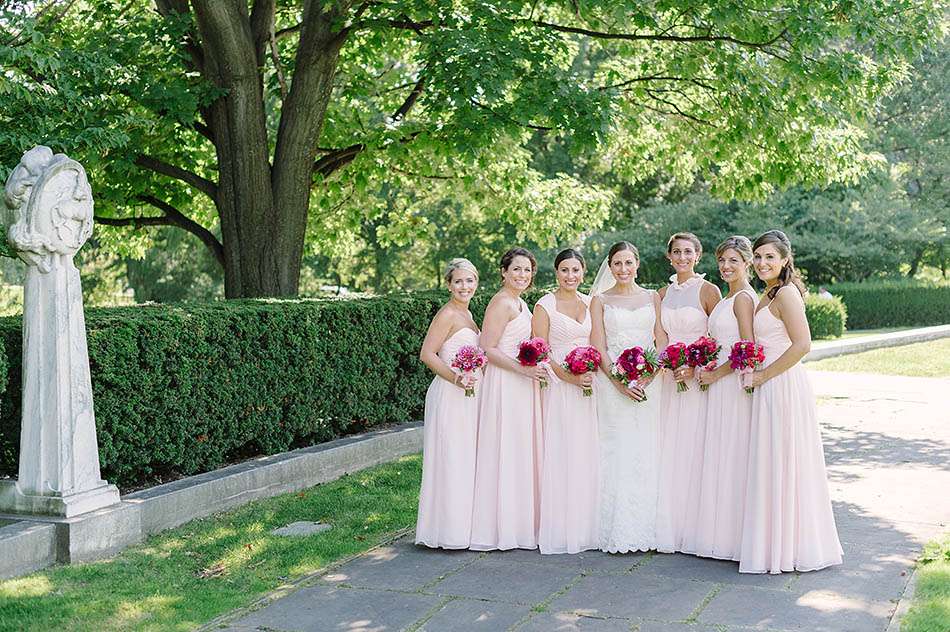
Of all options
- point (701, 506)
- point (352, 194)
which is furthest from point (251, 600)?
point (352, 194)

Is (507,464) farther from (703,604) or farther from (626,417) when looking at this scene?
(703,604)

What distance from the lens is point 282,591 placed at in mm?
6617

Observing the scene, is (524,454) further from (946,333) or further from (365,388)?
(946,333)

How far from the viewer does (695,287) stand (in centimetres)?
782

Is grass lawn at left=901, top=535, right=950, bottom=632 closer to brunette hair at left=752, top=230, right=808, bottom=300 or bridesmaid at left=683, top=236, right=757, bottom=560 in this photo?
bridesmaid at left=683, top=236, right=757, bottom=560

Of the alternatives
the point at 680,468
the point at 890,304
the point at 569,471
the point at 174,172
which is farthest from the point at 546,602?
the point at 890,304

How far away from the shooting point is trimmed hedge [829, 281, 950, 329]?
3559 cm

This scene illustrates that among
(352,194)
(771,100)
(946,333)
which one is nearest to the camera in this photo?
(771,100)

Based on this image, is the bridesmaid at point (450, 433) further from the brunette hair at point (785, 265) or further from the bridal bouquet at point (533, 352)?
the brunette hair at point (785, 265)

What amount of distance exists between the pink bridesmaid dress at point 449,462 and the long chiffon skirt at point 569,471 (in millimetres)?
530

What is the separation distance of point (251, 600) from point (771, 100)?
363 inches

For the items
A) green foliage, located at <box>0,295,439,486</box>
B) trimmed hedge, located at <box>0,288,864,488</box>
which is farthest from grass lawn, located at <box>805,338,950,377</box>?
green foliage, located at <box>0,295,439,486</box>

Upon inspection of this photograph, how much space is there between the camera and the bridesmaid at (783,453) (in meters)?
6.94

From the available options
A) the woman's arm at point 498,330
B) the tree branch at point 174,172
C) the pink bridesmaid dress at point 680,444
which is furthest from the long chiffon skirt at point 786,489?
the tree branch at point 174,172
